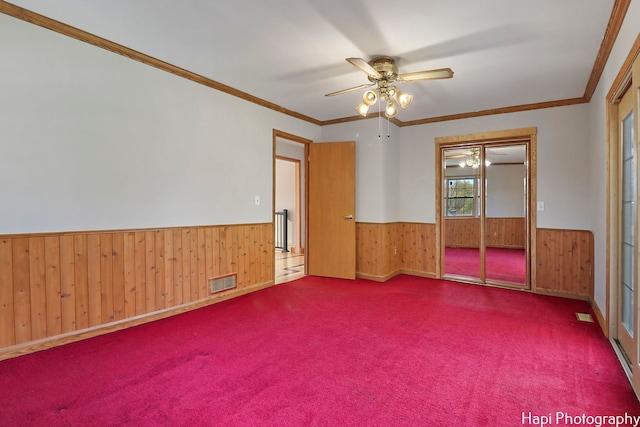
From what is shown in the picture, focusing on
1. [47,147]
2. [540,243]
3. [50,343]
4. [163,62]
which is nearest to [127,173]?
[47,147]

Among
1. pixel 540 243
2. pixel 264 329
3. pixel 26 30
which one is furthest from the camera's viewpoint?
pixel 540 243

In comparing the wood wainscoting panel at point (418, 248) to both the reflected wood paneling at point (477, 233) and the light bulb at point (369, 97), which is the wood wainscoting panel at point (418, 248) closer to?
the reflected wood paneling at point (477, 233)

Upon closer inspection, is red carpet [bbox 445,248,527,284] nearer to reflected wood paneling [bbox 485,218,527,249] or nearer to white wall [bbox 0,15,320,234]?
reflected wood paneling [bbox 485,218,527,249]

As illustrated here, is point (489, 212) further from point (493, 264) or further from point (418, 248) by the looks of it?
point (418, 248)

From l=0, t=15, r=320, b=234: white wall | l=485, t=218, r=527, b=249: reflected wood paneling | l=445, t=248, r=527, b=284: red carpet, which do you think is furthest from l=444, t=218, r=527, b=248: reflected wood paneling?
l=0, t=15, r=320, b=234: white wall

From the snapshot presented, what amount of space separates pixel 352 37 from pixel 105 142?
226cm

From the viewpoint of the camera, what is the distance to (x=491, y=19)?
7.98ft

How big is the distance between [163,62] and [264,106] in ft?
4.68

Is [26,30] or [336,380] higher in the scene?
[26,30]

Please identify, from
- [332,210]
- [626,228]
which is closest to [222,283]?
[332,210]

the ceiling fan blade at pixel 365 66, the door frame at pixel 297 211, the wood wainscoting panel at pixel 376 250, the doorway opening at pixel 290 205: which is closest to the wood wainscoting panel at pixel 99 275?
the wood wainscoting panel at pixel 376 250

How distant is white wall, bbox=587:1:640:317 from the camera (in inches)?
93.4

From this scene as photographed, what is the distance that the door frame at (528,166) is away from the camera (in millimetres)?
4328

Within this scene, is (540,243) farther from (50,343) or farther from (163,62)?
(50,343)
